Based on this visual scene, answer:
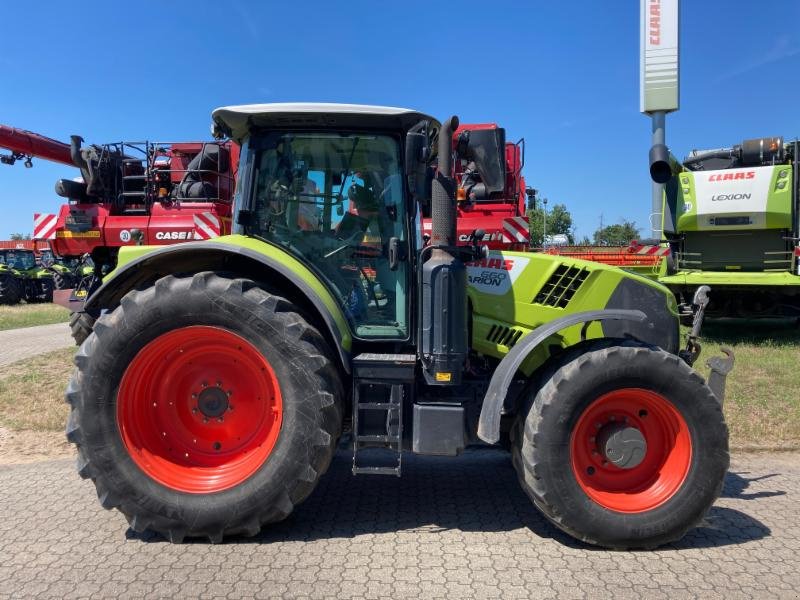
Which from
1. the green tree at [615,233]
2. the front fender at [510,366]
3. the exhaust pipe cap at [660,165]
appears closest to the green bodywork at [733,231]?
the exhaust pipe cap at [660,165]

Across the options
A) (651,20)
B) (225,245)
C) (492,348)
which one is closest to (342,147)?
(225,245)

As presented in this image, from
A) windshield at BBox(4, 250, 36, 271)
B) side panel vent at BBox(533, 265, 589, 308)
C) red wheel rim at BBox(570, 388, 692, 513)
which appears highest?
windshield at BBox(4, 250, 36, 271)

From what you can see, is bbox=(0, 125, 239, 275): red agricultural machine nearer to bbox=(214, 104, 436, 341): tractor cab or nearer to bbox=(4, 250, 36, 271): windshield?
bbox=(214, 104, 436, 341): tractor cab

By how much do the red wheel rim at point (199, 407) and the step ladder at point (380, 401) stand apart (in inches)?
17.7

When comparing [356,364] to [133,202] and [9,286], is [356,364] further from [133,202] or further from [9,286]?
[9,286]

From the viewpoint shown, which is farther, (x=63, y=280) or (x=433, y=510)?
(x=63, y=280)

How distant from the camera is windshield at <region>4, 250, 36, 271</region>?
22.1m

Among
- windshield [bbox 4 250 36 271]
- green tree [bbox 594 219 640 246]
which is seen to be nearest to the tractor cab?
windshield [bbox 4 250 36 271]

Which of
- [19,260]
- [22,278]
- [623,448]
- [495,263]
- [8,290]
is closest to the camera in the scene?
[623,448]

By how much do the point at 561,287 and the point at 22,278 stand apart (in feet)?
77.4

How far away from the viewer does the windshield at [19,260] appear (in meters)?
22.1

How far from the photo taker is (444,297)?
122 inches

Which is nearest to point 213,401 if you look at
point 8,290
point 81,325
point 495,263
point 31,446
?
point 495,263

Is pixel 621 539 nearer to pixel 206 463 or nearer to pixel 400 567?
pixel 400 567
